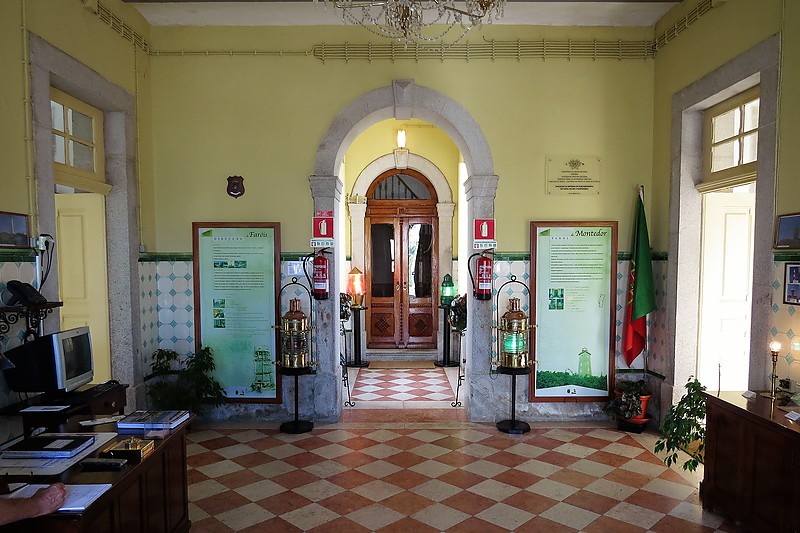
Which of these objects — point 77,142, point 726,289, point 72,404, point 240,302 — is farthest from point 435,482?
point 77,142

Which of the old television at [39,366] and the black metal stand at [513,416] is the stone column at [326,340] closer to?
the black metal stand at [513,416]

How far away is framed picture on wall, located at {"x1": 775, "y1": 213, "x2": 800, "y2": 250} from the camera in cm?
347

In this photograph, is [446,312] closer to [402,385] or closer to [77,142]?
[402,385]

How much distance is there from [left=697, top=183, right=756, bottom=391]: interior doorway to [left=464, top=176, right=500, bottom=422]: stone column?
1.98 m

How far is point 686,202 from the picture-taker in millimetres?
4871

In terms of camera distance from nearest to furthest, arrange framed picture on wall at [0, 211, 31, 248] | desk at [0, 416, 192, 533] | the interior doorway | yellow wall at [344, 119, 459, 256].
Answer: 1. desk at [0, 416, 192, 533]
2. framed picture on wall at [0, 211, 31, 248]
3. the interior doorway
4. yellow wall at [344, 119, 459, 256]

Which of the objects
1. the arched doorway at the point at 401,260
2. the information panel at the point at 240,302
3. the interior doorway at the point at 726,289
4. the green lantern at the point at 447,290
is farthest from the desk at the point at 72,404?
the arched doorway at the point at 401,260

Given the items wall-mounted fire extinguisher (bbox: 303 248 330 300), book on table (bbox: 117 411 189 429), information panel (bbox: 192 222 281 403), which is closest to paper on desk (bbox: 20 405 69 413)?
book on table (bbox: 117 411 189 429)

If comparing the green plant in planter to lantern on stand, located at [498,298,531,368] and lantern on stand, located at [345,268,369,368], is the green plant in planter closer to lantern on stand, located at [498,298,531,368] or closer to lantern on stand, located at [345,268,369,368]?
lantern on stand, located at [498,298,531,368]

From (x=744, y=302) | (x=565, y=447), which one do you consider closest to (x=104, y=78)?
(x=565, y=447)

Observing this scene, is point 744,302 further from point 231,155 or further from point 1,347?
point 1,347

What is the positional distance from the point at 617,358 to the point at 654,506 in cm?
200

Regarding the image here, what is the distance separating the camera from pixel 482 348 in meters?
5.40

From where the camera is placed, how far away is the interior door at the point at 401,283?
885 cm
